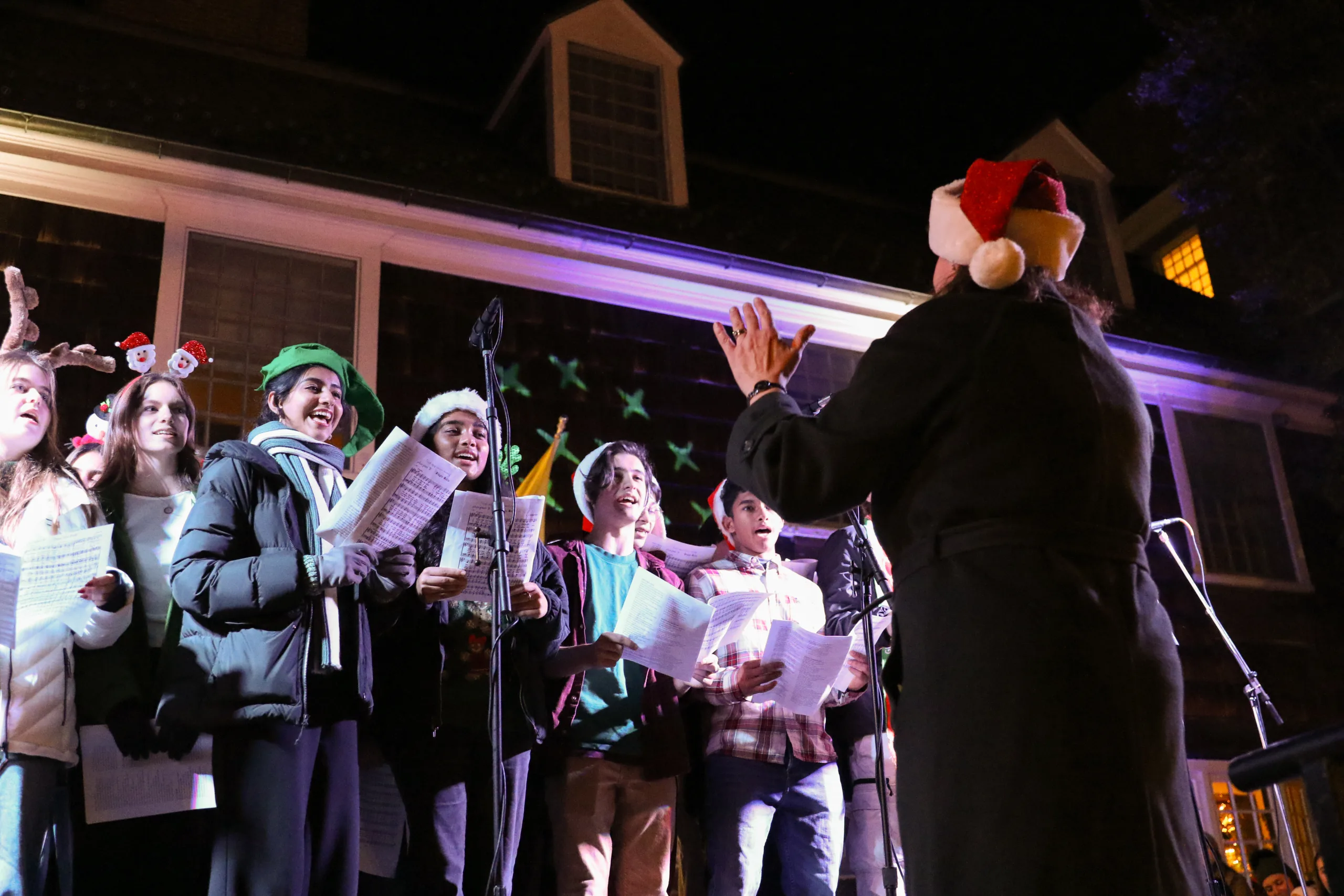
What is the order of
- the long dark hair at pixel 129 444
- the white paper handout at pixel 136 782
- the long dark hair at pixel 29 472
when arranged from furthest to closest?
the long dark hair at pixel 129 444 → the long dark hair at pixel 29 472 → the white paper handout at pixel 136 782

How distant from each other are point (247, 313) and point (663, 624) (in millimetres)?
3602

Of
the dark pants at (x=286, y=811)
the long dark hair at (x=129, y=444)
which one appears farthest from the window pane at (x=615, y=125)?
the dark pants at (x=286, y=811)

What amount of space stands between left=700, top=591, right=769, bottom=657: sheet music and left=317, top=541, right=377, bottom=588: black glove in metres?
1.30

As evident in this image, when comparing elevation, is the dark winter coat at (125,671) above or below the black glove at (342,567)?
below

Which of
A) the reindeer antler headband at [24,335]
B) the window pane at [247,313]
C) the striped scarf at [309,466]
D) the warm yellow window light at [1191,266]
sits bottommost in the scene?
the striped scarf at [309,466]

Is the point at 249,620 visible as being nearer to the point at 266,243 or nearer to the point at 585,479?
the point at 585,479

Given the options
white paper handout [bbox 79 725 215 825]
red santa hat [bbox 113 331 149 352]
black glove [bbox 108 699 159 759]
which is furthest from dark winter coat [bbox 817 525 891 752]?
red santa hat [bbox 113 331 149 352]

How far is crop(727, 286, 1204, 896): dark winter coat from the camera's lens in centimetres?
167

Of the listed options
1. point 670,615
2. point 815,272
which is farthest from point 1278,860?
point 670,615

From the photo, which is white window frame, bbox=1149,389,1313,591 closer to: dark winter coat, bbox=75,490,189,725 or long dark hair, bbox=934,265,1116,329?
long dark hair, bbox=934,265,1116,329

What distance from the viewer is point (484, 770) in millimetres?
3912

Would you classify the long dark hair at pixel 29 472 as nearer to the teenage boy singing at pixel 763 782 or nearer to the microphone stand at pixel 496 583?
the microphone stand at pixel 496 583

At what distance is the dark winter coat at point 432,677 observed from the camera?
382cm

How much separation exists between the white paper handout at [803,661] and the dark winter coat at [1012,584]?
207 cm
